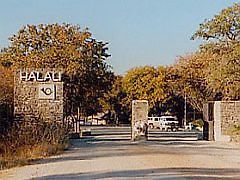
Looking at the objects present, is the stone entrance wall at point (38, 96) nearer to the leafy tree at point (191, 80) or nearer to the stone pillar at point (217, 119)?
the stone pillar at point (217, 119)

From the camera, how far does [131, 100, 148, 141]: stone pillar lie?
37.7m

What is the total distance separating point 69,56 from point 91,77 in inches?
111

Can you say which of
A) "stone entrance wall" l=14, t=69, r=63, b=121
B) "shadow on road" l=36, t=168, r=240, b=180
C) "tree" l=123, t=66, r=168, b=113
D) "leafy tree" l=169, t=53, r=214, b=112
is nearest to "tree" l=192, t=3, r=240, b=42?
"stone entrance wall" l=14, t=69, r=63, b=121

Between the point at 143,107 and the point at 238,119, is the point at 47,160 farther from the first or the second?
the point at 238,119

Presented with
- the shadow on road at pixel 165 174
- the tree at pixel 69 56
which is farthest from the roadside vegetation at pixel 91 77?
the shadow on road at pixel 165 174

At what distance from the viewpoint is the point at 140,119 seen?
37.9 m

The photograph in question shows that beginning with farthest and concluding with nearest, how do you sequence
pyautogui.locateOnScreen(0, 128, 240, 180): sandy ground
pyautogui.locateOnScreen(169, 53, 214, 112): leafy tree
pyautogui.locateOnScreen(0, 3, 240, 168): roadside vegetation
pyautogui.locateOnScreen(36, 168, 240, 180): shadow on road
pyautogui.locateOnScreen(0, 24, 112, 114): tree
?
1. pyautogui.locateOnScreen(169, 53, 214, 112): leafy tree
2. pyautogui.locateOnScreen(0, 24, 112, 114): tree
3. pyautogui.locateOnScreen(0, 3, 240, 168): roadside vegetation
4. pyautogui.locateOnScreen(0, 128, 240, 180): sandy ground
5. pyautogui.locateOnScreen(36, 168, 240, 180): shadow on road

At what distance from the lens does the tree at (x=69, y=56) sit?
43.3 m

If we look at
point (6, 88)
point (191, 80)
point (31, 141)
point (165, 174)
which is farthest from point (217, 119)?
point (191, 80)

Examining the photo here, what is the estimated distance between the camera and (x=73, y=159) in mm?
22641

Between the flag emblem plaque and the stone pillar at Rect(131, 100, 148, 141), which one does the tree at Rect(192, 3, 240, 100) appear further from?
the flag emblem plaque

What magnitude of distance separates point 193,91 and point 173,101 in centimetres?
949

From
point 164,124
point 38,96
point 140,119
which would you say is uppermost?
point 38,96

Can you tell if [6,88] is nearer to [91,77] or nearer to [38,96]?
[38,96]
